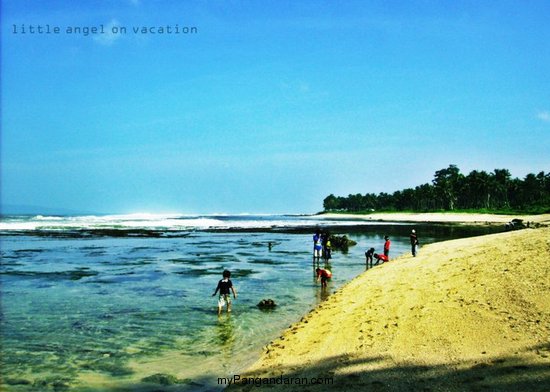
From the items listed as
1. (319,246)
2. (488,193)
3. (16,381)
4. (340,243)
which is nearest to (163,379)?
(16,381)

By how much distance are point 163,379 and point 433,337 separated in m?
5.84

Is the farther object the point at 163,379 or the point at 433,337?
the point at 433,337

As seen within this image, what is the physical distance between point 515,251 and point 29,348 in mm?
16710

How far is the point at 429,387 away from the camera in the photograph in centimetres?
663

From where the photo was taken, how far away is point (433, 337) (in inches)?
353

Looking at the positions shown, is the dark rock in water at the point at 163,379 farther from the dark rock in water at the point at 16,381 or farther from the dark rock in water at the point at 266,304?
the dark rock in water at the point at 266,304

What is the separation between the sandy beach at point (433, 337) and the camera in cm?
697

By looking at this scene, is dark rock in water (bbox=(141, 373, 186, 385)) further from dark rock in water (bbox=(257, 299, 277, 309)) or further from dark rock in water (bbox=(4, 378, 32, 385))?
dark rock in water (bbox=(257, 299, 277, 309))

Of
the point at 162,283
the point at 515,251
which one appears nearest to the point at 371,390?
the point at 515,251

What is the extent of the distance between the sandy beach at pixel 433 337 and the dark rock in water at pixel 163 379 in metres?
1.41

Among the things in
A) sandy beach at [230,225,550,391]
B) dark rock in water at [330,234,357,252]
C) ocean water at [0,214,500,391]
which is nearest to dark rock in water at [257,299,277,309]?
ocean water at [0,214,500,391]

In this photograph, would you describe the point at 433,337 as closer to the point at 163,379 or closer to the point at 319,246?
the point at 163,379

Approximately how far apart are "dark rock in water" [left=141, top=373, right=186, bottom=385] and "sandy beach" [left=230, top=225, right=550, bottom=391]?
4.64 ft

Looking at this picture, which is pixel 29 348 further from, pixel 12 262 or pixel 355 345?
pixel 12 262
